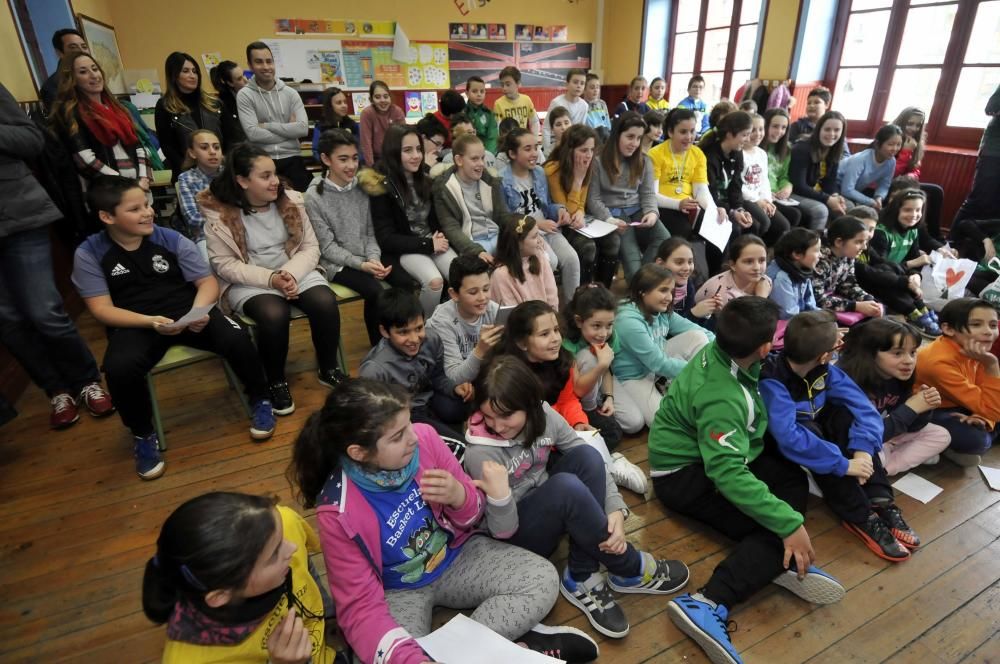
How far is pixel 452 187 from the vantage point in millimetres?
3002

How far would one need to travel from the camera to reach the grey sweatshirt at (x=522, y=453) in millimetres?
1479

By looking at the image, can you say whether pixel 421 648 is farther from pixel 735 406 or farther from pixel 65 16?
pixel 65 16

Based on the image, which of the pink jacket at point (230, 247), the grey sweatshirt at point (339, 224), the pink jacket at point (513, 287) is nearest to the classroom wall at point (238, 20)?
the grey sweatshirt at point (339, 224)

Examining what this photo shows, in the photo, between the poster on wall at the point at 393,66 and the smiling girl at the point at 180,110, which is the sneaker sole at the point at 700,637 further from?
the poster on wall at the point at 393,66

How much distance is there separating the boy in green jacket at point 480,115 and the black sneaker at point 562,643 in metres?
4.21

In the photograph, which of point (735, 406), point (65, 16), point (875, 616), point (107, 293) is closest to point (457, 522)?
point (735, 406)

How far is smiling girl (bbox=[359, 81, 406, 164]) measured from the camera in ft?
15.5

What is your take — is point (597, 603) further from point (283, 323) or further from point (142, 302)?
point (142, 302)

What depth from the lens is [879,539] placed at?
5.57 feet

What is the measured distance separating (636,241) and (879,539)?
2.25 m

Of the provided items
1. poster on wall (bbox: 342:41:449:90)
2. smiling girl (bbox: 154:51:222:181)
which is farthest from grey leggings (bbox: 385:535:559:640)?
poster on wall (bbox: 342:41:449:90)

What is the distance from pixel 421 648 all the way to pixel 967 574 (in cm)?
165

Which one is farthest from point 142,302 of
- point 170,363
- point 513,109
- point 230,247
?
point 513,109

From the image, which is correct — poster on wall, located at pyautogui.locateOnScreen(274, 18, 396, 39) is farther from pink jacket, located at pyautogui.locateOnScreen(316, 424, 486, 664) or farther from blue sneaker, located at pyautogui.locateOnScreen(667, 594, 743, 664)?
blue sneaker, located at pyautogui.locateOnScreen(667, 594, 743, 664)
